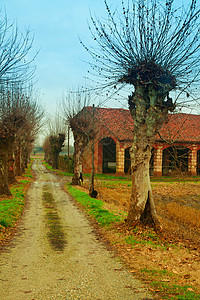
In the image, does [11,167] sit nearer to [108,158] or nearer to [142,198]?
[142,198]

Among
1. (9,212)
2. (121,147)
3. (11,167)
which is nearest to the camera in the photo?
(9,212)

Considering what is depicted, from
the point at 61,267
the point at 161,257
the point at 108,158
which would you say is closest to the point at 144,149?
the point at 161,257

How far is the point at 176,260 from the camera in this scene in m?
6.32

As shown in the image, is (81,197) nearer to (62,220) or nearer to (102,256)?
(62,220)

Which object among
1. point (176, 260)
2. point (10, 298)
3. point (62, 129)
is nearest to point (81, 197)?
point (176, 260)

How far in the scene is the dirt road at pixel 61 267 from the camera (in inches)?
181

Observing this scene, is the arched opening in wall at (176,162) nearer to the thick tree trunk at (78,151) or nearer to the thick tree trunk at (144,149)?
the thick tree trunk at (144,149)

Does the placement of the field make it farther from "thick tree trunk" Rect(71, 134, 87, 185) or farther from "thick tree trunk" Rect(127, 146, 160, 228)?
"thick tree trunk" Rect(71, 134, 87, 185)

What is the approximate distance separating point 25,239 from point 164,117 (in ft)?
19.8

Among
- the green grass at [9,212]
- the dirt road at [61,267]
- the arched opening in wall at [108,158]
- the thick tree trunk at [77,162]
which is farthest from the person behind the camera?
the arched opening in wall at [108,158]

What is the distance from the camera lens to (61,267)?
583cm

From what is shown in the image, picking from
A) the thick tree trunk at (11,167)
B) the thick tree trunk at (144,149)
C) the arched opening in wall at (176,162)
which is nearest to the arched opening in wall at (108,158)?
the arched opening in wall at (176,162)

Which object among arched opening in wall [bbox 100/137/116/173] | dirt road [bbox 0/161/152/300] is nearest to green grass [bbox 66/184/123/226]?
dirt road [bbox 0/161/152/300]

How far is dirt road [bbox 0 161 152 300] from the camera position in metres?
4.59
